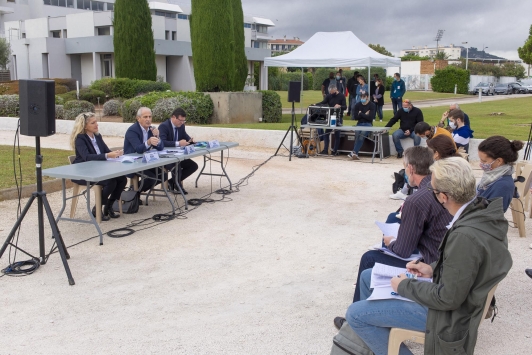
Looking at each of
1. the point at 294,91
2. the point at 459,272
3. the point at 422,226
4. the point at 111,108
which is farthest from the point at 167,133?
the point at 111,108

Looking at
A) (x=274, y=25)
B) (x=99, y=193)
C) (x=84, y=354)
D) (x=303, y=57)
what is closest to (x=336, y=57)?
(x=303, y=57)

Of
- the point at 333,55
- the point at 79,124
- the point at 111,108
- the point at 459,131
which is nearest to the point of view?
the point at 79,124

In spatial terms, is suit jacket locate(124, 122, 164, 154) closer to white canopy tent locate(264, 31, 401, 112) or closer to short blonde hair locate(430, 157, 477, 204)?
short blonde hair locate(430, 157, 477, 204)

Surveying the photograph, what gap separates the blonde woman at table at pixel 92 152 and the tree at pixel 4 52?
38.8 meters

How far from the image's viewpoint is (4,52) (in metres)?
40.2

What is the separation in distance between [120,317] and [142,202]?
384 cm

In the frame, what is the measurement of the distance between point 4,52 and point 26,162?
34960 millimetres

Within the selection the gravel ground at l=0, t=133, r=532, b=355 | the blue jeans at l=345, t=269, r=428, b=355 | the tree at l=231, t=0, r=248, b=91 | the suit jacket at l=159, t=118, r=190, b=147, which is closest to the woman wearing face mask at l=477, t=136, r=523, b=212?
the gravel ground at l=0, t=133, r=532, b=355

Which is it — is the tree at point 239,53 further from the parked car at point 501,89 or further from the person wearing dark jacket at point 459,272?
the parked car at point 501,89

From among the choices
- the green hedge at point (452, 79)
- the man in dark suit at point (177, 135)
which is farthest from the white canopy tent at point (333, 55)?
the green hedge at point (452, 79)

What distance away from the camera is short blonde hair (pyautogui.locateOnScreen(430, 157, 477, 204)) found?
2584 mm

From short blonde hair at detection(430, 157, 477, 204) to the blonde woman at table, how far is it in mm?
4808

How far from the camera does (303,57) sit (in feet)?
56.6

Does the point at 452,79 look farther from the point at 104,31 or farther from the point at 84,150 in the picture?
the point at 84,150
